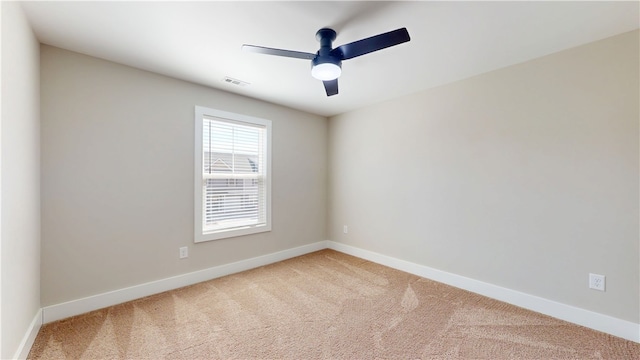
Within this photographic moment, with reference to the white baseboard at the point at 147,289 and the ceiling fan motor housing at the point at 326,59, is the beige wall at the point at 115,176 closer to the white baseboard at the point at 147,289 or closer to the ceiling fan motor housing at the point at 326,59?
the white baseboard at the point at 147,289

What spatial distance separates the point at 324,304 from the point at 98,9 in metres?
2.96

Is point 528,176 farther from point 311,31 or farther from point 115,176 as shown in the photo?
point 115,176

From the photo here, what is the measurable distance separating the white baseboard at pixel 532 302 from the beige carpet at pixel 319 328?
0.27 feet

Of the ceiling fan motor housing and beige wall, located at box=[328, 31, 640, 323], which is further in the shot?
beige wall, located at box=[328, 31, 640, 323]

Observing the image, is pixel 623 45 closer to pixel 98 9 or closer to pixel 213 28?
pixel 213 28

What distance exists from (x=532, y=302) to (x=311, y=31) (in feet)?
10.4

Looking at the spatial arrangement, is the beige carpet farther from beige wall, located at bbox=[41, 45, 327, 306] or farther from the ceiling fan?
the ceiling fan

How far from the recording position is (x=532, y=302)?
2.44m

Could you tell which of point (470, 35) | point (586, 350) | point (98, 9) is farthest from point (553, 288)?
point (98, 9)

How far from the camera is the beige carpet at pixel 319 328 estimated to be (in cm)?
184

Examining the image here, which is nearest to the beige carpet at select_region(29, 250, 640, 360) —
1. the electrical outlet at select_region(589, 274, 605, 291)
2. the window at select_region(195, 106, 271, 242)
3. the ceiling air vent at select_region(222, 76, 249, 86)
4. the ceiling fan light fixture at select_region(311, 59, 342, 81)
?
the electrical outlet at select_region(589, 274, 605, 291)

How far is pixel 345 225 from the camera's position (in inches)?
168

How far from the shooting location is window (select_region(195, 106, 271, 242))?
10.2 ft

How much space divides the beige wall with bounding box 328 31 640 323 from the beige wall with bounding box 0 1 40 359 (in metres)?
3.54
